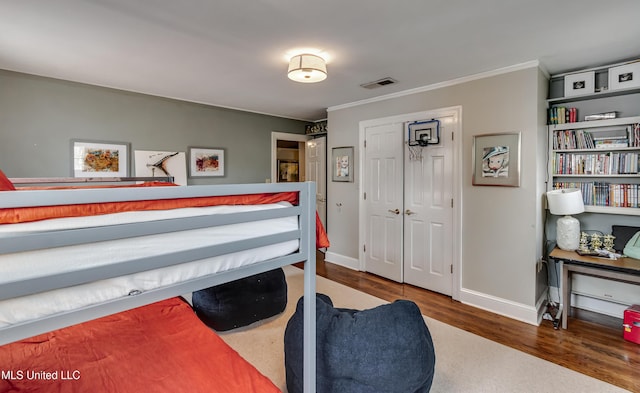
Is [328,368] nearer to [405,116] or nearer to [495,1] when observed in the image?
[495,1]

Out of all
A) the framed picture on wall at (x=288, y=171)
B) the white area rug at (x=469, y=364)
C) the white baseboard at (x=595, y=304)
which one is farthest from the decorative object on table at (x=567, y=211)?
the framed picture on wall at (x=288, y=171)

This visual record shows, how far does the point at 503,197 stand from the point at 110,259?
3136 millimetres

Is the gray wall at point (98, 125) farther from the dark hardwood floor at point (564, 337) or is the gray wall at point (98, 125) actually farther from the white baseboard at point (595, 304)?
the white baseboard at point (595, 304)

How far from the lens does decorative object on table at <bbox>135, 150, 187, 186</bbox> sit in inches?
142

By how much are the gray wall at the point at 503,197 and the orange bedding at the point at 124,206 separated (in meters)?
2.44

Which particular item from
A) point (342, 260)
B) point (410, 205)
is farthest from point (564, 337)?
point (342, 260)

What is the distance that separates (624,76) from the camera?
101 inches

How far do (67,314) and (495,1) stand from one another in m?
2.40

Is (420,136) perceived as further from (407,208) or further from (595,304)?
(595,304)

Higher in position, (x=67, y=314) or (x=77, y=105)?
(x=77, y=105)

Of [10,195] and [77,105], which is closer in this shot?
[10,195]

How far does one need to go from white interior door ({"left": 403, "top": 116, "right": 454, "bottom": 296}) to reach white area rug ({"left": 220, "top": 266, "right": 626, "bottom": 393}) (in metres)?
0.78

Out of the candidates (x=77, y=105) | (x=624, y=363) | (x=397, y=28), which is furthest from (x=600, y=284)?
(x=77, y=105)

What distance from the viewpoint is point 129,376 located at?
4.30ft
